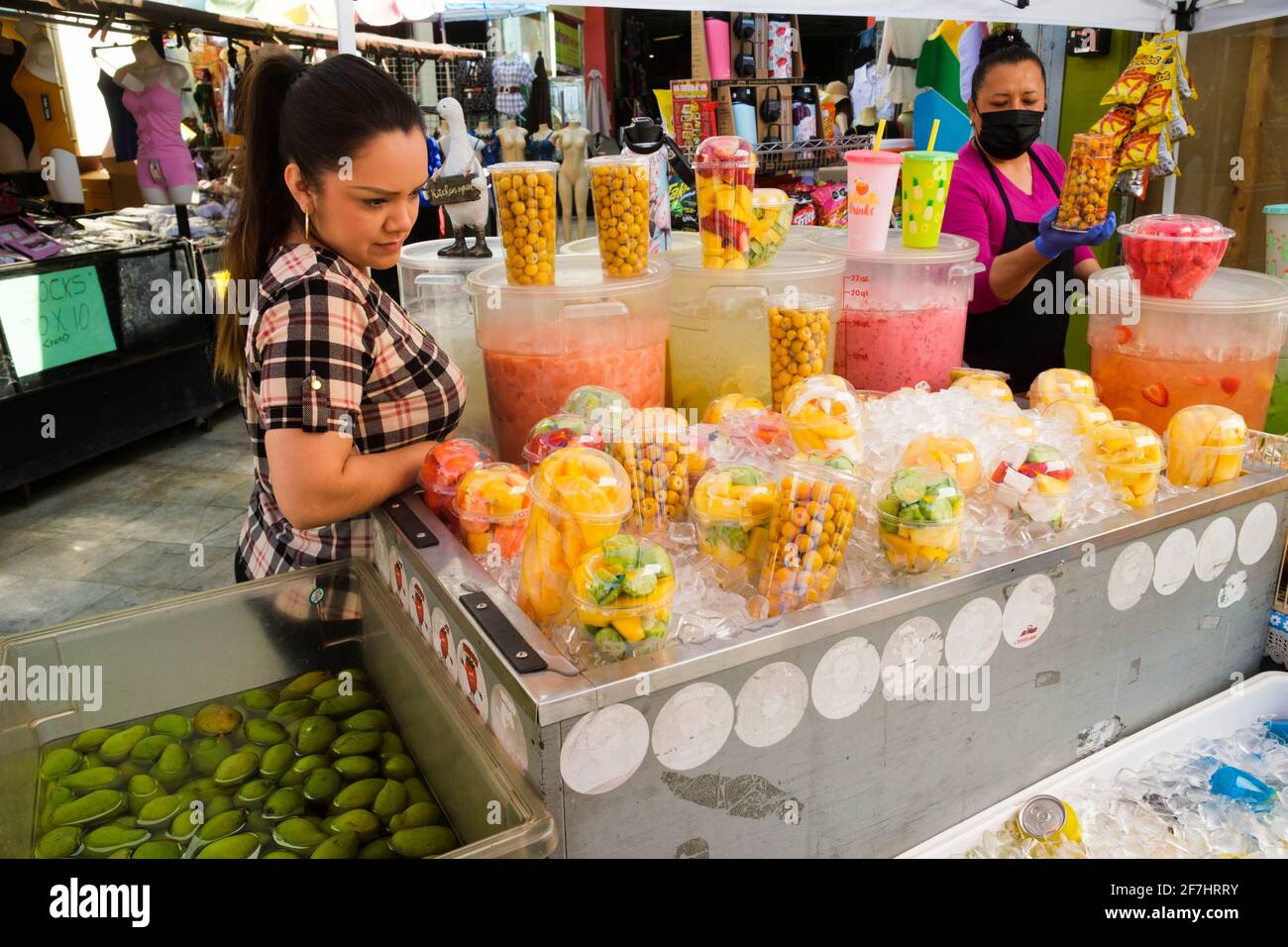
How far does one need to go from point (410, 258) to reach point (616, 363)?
734 mm

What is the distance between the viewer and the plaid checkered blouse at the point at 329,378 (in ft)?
4.63

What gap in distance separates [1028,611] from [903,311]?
84 cm

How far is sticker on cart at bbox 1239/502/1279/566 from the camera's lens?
170 cm

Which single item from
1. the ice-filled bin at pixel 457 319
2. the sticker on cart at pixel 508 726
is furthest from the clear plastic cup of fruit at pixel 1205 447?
the ice-filled bin at pixel 457 319

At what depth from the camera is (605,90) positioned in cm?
1204

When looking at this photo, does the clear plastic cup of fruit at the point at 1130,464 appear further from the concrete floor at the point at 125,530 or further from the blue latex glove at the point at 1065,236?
the concrete floor at the point at 125,530

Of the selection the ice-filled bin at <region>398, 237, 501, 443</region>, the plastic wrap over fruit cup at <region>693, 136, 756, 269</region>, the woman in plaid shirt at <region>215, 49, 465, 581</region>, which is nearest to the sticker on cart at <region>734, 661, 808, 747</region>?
the woman in plaid shirt at <region>215, 49, 465, 581</region>

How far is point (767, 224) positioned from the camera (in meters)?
1.90

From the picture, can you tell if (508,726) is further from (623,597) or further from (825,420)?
(825,420)

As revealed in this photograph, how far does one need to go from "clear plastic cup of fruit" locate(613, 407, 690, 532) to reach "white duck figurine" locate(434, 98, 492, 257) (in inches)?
38.7

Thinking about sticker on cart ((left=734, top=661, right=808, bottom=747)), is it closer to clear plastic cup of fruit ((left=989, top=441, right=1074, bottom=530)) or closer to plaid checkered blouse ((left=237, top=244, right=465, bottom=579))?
clear plastic cup of fruit ((left=989, top=441, right=1074, bottom=530))

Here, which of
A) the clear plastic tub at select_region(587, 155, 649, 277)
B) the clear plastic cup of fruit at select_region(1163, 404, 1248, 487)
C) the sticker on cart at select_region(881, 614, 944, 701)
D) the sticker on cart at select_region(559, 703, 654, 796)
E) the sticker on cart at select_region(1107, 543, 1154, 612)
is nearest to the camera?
the sticker on cart at select_region(559, 703, 654, 796)
